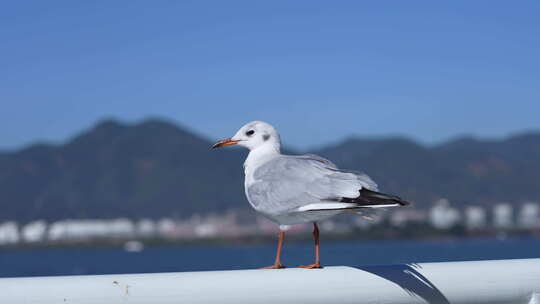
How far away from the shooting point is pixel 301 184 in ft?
10.3

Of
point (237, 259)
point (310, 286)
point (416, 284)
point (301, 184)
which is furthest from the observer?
point (237, 259)

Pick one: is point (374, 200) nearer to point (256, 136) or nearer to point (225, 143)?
point (256, 136)

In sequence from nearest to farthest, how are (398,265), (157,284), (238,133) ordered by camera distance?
(157,284) < (398,265) < (238,133)

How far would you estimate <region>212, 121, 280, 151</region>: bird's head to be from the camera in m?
3.44

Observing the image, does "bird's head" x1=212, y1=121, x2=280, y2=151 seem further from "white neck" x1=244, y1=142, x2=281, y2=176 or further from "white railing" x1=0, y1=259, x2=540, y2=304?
"white railing" x1=0, y1=259, x2=540, y2=304

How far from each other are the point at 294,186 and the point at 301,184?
30 mm

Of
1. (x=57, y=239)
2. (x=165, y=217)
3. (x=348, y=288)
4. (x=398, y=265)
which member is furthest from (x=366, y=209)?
(x=165, y=217)

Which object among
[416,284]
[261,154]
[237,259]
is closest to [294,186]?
[261,154]

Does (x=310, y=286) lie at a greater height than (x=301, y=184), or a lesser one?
lesser

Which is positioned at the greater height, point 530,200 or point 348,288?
point 530,200

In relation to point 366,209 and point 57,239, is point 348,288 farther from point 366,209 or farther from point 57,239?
point 57,239

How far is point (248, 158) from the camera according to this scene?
3508mm

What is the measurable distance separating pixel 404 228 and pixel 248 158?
14917 centimetres

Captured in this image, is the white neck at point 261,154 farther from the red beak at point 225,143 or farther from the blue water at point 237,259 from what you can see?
the blue water at point 237,259
